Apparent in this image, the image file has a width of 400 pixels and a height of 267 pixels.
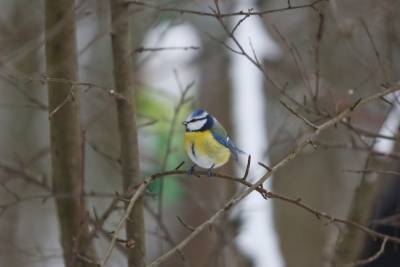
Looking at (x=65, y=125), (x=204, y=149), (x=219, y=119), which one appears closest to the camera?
(x=204, y=149)

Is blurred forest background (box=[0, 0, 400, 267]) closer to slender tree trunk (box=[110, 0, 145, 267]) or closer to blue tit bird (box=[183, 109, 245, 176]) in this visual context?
slender tree trunk (box=[110, 0, 145, 267])

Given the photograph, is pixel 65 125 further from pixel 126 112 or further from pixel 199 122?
pixel 199 122

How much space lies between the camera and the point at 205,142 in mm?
2125

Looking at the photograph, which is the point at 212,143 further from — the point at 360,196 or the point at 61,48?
the point at 360,196

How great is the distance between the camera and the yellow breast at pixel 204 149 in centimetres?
212

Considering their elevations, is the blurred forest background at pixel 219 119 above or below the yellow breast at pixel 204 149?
above

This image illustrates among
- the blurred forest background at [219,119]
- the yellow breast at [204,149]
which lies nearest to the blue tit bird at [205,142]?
the yellow breast at [204,149]

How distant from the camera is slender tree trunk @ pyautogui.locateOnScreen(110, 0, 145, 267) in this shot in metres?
2.30

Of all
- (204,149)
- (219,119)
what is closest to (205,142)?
(204,149)

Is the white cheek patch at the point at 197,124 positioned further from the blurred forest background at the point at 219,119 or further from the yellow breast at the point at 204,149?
the blurred forest background at the point at 219,119

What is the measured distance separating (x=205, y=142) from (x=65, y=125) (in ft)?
1.82

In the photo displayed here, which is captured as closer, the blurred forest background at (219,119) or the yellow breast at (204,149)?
the yellow breast at (204,149)

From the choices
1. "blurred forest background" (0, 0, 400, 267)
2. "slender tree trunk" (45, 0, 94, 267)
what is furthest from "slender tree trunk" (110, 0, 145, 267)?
"slender tree trunk" (45, 0, 94, 267)

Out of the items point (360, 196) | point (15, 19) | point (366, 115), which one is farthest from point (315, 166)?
point (15, 19)
